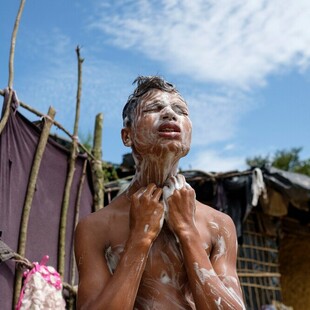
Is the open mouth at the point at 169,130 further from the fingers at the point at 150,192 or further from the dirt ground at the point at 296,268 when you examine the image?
the dirt ground at the point at 296,268

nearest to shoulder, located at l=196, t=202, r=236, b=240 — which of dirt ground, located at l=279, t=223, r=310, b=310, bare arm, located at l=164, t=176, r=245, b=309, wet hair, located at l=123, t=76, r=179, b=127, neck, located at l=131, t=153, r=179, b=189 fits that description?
bare arm, located at l=164, t=176, r=245, b=309

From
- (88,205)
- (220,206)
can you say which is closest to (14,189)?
(88,205)

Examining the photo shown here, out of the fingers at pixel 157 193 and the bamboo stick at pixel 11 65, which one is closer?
the fingers at pixel 157 193

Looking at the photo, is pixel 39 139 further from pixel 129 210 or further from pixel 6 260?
pixel 129 210

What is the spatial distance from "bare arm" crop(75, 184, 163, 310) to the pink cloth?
210 centimetres

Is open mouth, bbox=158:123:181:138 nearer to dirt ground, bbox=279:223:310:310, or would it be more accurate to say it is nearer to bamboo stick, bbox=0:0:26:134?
bamboo stick, bbox=0:0:26:134

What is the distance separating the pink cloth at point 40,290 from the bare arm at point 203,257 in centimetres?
219

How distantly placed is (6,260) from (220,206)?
10.1 feet

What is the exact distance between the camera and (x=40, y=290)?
13.0ft

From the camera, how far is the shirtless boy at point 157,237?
1767 millimetres

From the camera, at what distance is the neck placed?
6.48 ft

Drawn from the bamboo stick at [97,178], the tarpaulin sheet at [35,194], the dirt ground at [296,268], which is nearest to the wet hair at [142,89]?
the tarpaulin sheet at [35,194]

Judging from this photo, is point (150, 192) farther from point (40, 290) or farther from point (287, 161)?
point (287, 161)

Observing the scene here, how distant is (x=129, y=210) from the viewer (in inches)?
76.9
